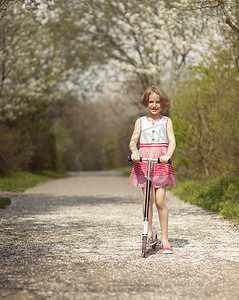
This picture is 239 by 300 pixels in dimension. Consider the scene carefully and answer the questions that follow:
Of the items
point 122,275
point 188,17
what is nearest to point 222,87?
point 188,17

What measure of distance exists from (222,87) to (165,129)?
611 cm

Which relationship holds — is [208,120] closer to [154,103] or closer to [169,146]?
[154,103]

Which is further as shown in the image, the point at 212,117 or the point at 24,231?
the point at 212,117

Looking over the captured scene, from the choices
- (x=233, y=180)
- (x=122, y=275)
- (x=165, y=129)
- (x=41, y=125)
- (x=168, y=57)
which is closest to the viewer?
(x=122, y=275)

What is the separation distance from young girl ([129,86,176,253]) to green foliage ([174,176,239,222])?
286 centimetres

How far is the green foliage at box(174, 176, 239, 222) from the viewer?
855 centimetres

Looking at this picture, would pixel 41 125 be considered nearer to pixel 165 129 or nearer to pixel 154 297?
pixel 165 129

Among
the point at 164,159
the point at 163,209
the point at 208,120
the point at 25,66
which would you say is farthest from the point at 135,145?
the point at 25,66

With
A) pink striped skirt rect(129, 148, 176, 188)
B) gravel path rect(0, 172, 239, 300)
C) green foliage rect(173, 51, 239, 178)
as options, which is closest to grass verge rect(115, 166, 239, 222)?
gravel path rect(0, 172, 239, 300)

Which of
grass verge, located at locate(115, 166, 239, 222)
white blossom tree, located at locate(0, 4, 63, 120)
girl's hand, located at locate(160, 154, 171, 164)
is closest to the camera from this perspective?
girl's hand, located at locate(160, 154, 171, 164)

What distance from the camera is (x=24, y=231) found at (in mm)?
6871

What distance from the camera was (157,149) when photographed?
5.34 meters

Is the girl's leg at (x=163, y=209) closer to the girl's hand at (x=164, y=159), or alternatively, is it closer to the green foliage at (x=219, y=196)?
the girl's hand at (x=164, y=159)

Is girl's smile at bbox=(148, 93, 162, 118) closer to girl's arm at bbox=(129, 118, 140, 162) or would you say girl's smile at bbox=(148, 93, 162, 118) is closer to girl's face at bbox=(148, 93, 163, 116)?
girl's face at bbox=(148, 93, 163, 116)
